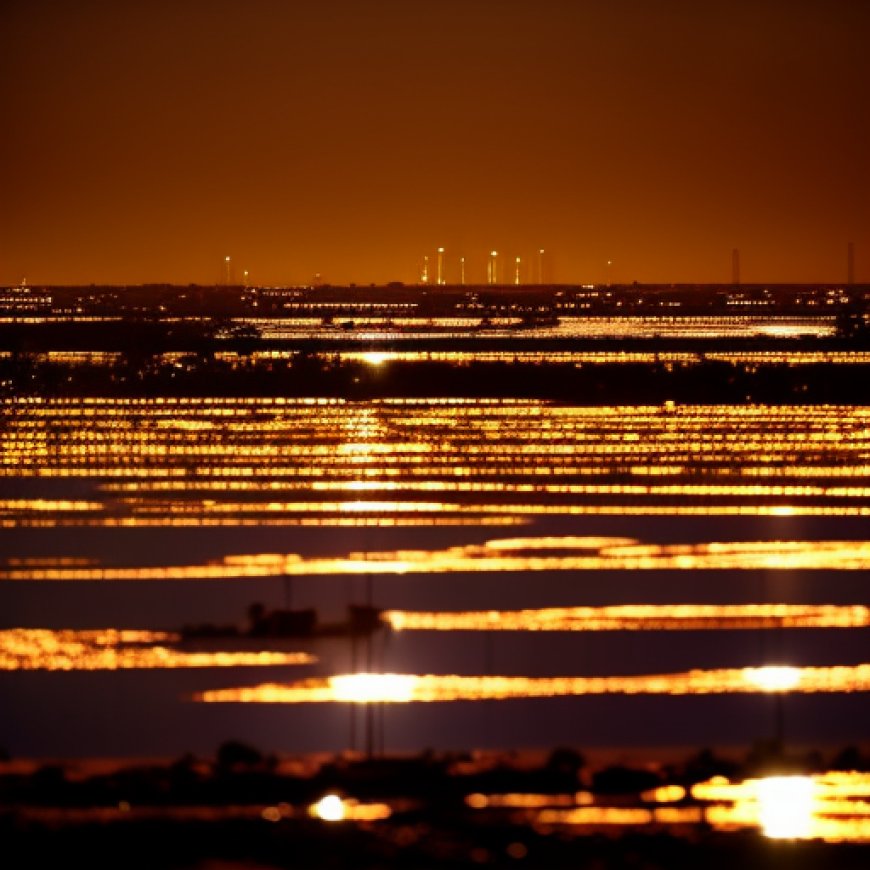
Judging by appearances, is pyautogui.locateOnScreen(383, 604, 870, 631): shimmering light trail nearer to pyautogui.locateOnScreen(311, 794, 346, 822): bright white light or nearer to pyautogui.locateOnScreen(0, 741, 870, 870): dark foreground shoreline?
pyautogui.locateOnScreen(0, 741, 870, 870): dark foreground shoreline

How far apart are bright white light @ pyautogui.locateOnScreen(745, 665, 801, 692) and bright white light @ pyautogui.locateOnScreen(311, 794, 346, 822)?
5.81m

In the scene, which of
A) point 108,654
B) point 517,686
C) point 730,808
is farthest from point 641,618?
point 730,808

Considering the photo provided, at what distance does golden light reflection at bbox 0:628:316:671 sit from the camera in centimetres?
1930

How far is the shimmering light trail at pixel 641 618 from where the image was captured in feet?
68.1

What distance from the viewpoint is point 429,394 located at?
54594 millimetres

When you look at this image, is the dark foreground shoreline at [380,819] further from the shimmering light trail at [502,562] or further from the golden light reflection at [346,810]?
the shimmering light trail at [502,562]

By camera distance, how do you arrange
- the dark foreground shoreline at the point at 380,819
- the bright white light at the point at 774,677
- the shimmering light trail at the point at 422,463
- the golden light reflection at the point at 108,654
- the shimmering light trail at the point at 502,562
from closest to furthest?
the dark foreground shoreline at the point at 380,819
the bright white light at the point at 774,677
the golden light reflection at the point at 108,654
the shimmering light trail at the point at 502,562
the shimmering light trail at the point at 422,463

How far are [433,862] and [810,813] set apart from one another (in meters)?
3.14

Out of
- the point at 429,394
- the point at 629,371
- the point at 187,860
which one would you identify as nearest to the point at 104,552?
the point at 187,860

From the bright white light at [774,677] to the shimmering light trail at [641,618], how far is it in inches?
71.2

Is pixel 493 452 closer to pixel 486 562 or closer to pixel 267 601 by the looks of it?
pixel 486 562

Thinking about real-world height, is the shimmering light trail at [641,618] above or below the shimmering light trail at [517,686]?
above

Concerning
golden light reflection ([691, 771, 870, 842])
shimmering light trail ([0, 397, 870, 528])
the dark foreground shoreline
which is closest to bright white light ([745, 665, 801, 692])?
the dark foreground shoreline

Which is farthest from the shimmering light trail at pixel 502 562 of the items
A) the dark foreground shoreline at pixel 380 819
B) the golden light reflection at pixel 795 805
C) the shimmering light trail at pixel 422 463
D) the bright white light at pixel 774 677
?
the golden light reflection at pixel 795 805
